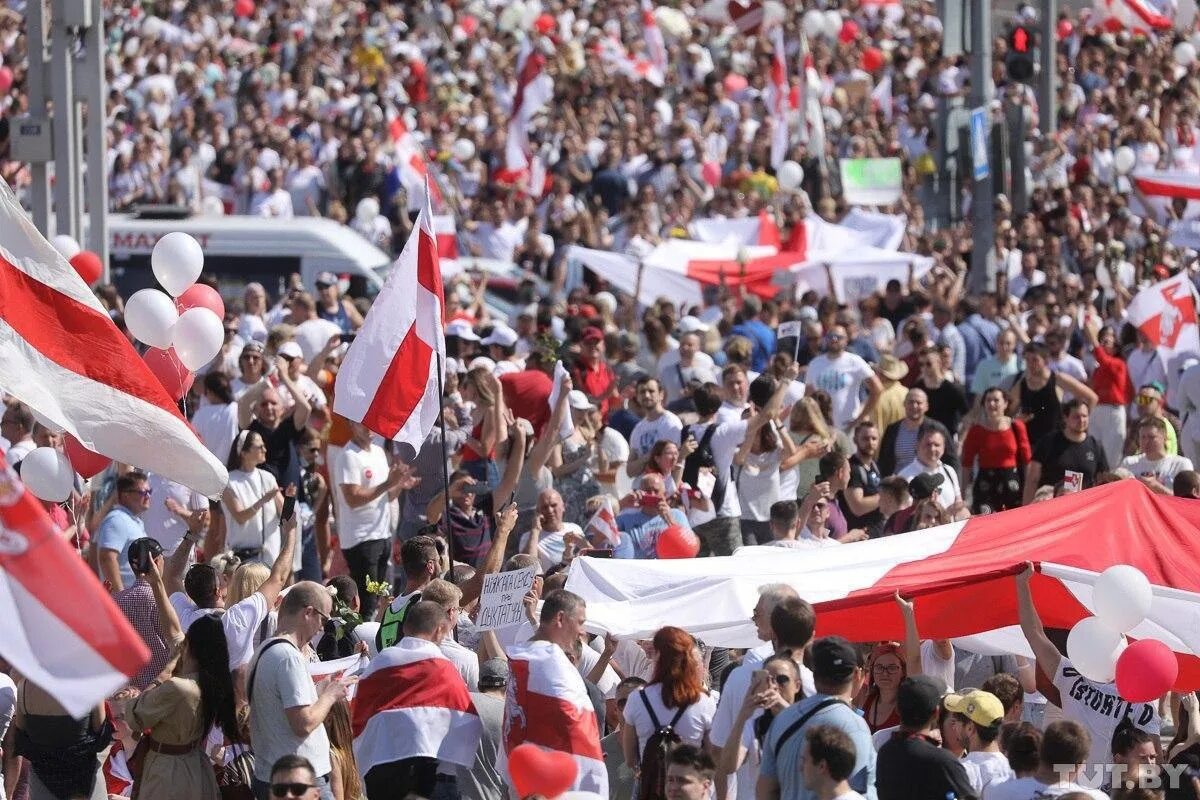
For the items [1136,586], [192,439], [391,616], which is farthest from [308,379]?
[1136,586]

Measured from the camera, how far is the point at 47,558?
588 centimetres

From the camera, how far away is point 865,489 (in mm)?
12688

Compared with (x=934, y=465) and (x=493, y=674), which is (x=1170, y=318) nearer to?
(x=934, y=465)

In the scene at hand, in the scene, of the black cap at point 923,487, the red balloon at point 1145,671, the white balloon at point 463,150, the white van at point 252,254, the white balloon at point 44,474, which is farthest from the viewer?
the white balloon at point 463,150

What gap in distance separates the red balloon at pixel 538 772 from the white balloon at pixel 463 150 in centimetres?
1968

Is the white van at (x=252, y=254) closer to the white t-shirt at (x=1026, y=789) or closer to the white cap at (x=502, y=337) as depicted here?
the white cap at (x=502, y=337)

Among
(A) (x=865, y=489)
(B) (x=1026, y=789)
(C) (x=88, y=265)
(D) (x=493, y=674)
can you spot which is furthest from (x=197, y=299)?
(C) (x=88, y=265)

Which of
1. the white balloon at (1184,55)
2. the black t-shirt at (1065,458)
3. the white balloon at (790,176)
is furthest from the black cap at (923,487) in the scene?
the white balloon at (1184,55)

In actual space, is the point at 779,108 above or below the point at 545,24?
above

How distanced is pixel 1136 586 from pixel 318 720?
296 centimetres

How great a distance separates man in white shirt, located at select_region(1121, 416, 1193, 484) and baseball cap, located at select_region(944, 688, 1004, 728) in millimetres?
4995

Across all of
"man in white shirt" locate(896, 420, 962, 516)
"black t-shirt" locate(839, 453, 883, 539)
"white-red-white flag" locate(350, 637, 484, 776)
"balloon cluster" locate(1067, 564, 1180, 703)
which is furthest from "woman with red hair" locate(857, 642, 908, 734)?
"man in white shirt" locate(896, 420, 962, 516)

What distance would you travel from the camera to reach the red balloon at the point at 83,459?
10.2 metres

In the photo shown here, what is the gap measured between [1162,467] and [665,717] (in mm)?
5758
